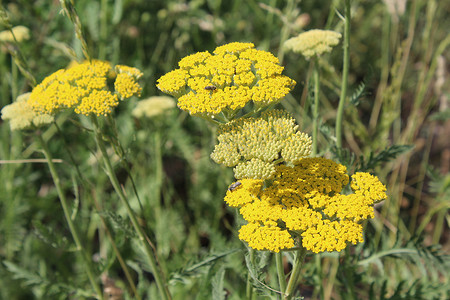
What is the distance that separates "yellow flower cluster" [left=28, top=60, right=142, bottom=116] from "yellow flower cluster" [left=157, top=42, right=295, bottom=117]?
28 cm

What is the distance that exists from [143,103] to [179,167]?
1.43 meters

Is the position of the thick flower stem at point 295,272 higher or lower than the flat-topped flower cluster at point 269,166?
lower

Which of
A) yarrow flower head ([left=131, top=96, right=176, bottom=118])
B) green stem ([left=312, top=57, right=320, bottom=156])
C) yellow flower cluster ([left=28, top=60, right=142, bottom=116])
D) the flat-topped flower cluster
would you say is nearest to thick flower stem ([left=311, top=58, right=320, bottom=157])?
green stem ([left=312, top=57, right=320, bottom=156])

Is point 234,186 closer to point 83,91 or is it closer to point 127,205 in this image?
point 127,205

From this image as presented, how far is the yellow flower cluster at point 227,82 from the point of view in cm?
158

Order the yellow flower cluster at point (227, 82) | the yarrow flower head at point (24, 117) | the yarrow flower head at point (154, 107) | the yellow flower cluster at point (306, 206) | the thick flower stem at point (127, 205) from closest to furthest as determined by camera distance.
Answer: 1. the yellow flower cluster at point (306, 206)
2. the yellow flower cluster at point (227, 82)
3. the thick flower stem at point (127, 205)
4. the yarrow flower head at point (24, 117)
5. the yarrow flower head at point (154, 107)

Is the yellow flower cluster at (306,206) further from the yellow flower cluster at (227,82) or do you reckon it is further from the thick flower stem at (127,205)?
the thick flower stem at (127,205)

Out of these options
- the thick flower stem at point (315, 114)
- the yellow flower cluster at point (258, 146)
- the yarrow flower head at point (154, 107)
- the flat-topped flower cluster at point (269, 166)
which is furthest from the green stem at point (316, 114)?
the yarrow flower head at point (154, 107)

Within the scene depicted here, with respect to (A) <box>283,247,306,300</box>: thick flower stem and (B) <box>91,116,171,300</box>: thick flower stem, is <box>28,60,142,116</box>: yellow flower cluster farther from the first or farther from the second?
(A) <box>283,247,306,300</box>: thick flower stem

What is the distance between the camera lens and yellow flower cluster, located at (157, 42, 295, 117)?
5.17 ft

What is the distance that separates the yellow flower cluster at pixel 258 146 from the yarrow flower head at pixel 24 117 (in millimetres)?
1115

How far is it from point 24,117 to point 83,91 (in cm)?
62

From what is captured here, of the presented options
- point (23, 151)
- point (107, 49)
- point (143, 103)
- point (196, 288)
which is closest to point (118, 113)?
point (107, 49)

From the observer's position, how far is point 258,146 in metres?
1.55
